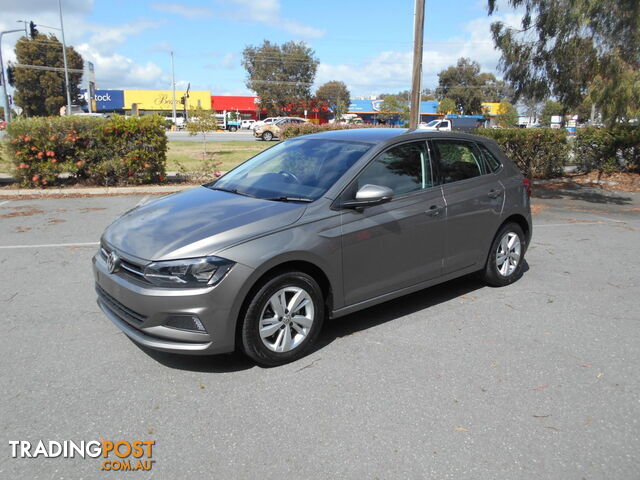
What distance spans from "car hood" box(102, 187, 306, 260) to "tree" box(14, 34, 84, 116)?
7201 centimetres

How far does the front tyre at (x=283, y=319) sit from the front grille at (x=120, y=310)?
2.41 feet

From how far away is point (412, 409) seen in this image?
3314 millimetres

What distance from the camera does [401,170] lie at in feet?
15.3

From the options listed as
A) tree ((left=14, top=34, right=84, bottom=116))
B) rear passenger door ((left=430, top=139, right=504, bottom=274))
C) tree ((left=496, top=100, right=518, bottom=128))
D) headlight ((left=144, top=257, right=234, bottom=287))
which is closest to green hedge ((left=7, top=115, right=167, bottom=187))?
rear passenger door ((left=430, top=139, right=504, bottom=274))

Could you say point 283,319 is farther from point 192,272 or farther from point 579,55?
point 579,55

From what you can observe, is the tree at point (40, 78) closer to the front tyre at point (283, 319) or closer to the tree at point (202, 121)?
the tree at point (202, 121)

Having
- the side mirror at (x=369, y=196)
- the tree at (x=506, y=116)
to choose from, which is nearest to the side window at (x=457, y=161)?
the side mirror at (x=369, y=196)

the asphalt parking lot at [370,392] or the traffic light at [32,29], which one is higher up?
the traffic light at [32,29]

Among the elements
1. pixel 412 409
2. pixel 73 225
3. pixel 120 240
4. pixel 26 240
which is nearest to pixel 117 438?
pixel 120 240

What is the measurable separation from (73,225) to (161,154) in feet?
14.7

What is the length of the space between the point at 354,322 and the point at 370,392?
4.12 feet

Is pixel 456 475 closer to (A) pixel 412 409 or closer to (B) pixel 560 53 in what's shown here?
(A) pixel 412 409

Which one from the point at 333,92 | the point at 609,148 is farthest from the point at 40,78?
the point at 609,148

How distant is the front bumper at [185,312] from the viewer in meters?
3.41
